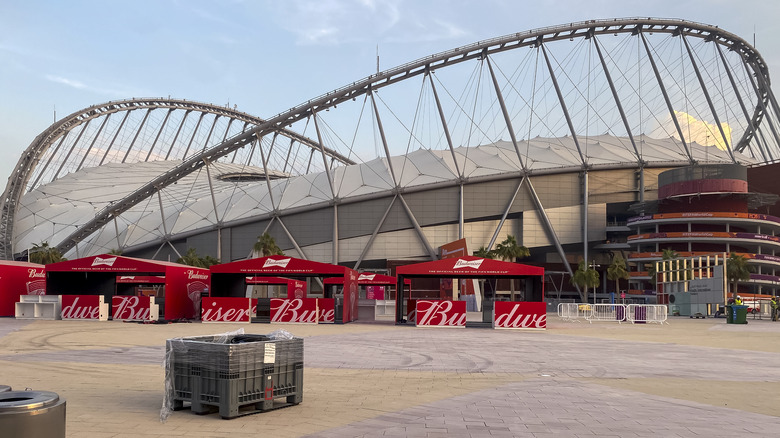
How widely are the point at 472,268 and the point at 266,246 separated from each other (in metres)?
49.3

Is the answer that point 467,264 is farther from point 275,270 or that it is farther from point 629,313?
point 629,313

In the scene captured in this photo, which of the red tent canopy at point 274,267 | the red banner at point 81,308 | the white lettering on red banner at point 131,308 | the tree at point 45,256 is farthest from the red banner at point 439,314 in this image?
the tree at point 45,256

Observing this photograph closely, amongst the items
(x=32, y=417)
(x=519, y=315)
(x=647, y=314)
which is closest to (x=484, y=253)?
(x=647, y=314)

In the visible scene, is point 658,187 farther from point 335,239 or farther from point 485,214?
point 335,239

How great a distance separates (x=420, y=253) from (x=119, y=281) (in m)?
42.0

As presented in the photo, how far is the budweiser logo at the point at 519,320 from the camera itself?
40.7m

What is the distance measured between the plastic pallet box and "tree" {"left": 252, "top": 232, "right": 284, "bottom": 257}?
7645 centimetres

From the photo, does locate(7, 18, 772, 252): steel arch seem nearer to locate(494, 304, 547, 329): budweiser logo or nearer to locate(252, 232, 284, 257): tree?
locate(252, 232, 284, 257): tree

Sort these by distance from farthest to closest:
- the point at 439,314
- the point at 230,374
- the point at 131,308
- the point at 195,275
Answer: the point at 195,275 → the point at 131,308 → the point at 439,314 → the point at 230,374

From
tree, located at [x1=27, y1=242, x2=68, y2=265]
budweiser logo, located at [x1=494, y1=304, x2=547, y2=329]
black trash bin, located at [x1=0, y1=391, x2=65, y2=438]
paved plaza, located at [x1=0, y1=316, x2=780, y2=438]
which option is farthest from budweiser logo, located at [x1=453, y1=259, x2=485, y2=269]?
tree, located at [x1=27, y1=242, x2=68, y2=265]

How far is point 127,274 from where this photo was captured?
47.6 metres

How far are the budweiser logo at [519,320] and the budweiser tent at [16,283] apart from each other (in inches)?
1253

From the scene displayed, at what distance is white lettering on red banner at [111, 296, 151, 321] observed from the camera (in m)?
42.7

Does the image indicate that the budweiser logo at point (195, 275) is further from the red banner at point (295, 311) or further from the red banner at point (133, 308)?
the red banner at point (295, 311)
